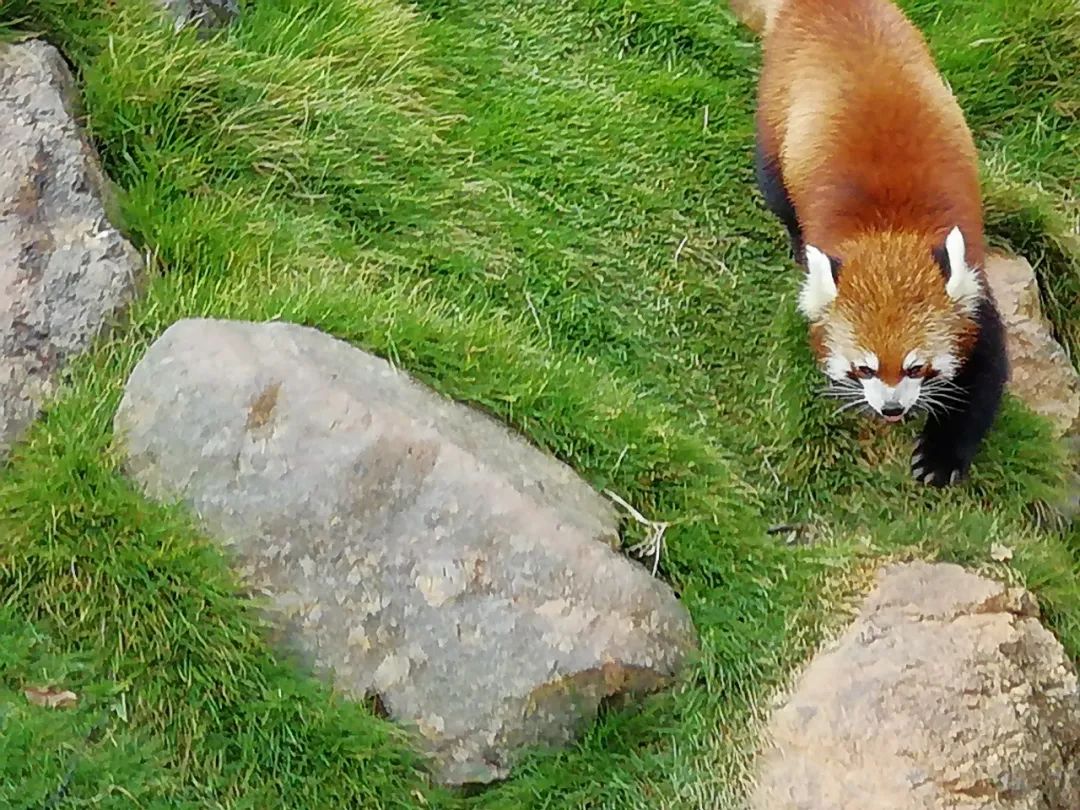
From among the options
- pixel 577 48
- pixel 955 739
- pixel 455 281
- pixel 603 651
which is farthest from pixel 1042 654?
pixel 577 48

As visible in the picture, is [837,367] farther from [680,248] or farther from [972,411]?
[680,248]

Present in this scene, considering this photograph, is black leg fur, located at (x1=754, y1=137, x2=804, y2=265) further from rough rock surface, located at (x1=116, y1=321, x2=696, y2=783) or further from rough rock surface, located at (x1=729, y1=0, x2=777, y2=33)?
rough rock surface, located at (x1=116, y1=321, x2=696, y2=783)

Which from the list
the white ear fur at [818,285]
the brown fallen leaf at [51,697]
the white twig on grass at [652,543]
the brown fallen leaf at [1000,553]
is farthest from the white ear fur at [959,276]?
the brown fallen leaf at [51,697]

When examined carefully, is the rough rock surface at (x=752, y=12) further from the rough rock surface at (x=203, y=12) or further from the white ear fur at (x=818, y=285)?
the rough rock surface at (x=203, y=12)

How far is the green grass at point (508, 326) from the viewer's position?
2213 millimetres

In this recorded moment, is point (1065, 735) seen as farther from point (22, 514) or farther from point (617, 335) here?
point (22, 514)

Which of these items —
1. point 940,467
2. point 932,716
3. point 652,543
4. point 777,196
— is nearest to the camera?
point 932,716

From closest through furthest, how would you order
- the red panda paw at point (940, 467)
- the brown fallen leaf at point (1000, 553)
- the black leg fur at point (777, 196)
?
1. the brown fallen leaf at point (1000, 553)
2. the red panda paw at point (940, 467)
3. the black leg fur at point (777, 196)

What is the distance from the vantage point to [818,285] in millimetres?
2666

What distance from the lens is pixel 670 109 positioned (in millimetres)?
3387

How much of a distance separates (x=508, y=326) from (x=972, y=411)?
1.07 m

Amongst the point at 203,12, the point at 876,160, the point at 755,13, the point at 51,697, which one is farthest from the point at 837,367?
the point at 203,12

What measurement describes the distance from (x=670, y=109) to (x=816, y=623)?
5.38 feet

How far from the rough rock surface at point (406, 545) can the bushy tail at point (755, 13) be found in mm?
1634
